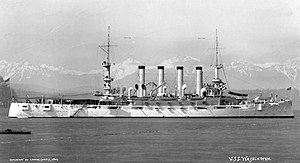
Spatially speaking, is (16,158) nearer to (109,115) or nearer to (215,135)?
(215,135)

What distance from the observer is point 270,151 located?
46594 millimetres

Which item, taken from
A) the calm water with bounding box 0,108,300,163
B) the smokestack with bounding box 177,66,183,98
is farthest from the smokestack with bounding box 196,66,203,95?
the calm water with bounding box 0,108,300,163

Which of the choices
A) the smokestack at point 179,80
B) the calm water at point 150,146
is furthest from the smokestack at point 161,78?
the calm water at point 150,146

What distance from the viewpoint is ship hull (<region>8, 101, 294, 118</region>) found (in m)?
98.1

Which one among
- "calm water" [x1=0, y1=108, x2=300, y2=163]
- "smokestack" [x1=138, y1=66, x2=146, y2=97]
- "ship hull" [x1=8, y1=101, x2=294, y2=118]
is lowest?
"calm water" [x1=0, y1=108, x2=300, y2=163]

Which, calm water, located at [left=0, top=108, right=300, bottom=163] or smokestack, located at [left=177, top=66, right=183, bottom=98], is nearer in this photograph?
calm water, located at [left=0, top=108, right=300, bottom=163]

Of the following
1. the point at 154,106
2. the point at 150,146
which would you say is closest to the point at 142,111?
the point at 154,106

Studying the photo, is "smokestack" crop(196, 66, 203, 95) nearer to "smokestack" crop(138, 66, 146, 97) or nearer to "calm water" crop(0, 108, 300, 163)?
"smokestack" crop(138, 66, 146, 97)

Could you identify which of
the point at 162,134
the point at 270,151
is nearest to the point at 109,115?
the point at 162,134

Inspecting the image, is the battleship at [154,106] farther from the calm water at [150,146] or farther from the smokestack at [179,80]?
the calm water at [150,146]

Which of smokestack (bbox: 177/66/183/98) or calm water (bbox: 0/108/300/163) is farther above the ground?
smokestack (bbox: 177/66/183/98)

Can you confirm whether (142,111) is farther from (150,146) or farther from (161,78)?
(150,146)

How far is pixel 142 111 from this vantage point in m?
99.8

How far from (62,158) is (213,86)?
209ft
